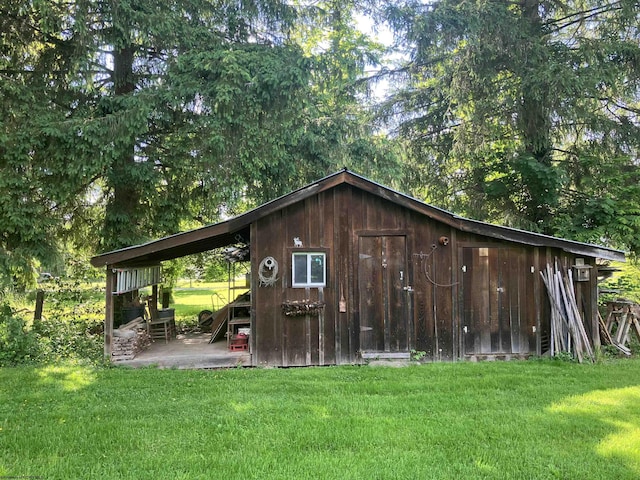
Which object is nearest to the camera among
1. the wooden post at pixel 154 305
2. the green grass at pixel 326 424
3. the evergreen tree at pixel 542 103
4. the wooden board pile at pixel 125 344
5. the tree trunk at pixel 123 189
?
the green grass at pixel 326 424

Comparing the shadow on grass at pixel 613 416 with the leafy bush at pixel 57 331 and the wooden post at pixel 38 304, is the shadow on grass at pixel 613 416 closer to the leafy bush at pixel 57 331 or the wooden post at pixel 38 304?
the leafy bush at pixel 57 331

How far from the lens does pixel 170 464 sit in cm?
377

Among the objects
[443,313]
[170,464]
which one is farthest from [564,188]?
[170,464]

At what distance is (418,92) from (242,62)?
6295 mm

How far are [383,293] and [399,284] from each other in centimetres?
33

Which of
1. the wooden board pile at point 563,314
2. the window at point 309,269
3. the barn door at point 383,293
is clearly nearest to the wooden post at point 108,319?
the window at point 309,269

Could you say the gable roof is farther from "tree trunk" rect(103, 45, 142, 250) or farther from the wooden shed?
"tree trunk" rect(103, 45, 142, 250)

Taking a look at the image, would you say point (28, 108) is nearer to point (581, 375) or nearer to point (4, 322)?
point (4, 322)

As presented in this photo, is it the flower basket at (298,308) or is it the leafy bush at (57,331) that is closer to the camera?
the flower basket at (298,308)

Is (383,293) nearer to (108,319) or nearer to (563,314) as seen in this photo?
(563,314)

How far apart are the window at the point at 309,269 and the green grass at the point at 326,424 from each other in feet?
5.47

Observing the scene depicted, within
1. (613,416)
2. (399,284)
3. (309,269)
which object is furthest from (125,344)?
(613,416)

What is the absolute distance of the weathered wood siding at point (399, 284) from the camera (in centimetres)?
773

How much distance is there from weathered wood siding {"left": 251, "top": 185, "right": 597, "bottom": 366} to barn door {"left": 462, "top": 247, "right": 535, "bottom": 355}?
0.02 meters
